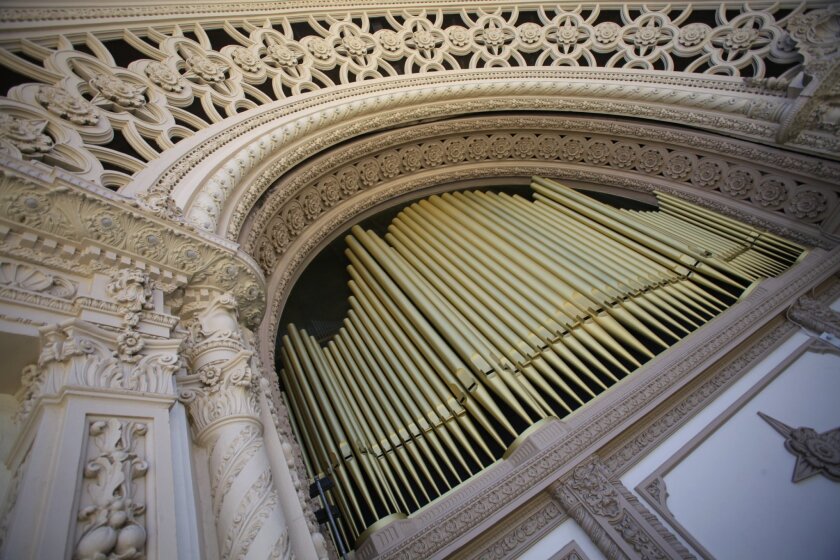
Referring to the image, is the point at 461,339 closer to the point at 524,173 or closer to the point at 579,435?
the point at 579,435

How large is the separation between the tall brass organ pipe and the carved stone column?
1.00 metres

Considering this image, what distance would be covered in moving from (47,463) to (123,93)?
2715 millimetres

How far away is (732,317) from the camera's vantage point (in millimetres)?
3445

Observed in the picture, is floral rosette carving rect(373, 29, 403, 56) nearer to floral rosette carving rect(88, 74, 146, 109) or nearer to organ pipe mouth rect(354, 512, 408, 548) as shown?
floral rosette carving rect(88, 74, 146, 109)

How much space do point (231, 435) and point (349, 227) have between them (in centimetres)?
332

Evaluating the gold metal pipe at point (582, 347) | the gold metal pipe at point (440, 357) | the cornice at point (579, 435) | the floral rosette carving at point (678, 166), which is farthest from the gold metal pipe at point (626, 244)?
the gold metal pipe at point (440, 357)

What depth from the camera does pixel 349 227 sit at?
4.93 metres

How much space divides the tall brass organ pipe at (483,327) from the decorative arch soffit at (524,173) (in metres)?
0.31

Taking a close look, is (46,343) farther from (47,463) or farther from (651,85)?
(651,85)

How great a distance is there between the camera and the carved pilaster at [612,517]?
7.38 feet

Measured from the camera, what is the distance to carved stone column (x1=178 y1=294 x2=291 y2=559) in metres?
1.58

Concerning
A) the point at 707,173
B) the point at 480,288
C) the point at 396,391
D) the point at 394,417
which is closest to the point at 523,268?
the point at 480,288

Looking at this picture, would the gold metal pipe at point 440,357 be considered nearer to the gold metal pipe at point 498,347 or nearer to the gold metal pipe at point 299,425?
the gold metal pipe at point 498,347

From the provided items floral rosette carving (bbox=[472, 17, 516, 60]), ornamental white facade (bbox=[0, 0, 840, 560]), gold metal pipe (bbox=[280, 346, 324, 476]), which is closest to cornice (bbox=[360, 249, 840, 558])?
ornamental white facade (bbox=[0, 0, 840, 560])
